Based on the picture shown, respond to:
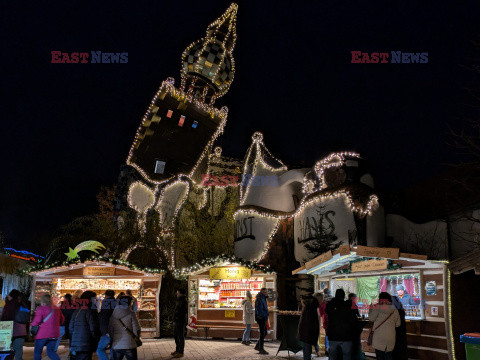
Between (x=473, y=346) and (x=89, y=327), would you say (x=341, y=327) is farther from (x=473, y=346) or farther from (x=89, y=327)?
(x=89, y=327)

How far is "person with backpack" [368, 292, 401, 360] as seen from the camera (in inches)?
328

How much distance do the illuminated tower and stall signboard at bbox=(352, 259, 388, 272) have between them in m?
18.6

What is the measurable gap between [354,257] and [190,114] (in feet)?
62.7

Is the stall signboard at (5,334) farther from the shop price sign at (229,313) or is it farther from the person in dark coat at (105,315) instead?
the shop price sign at (229,313)

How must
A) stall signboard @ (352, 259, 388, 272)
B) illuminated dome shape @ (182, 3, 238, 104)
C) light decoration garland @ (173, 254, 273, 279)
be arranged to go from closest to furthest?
stall signboard @ (352, 259, 388, 272), light decoration garland @ (173, 254, 273, 279), illuminated dome shape @ (182, 3, 238, 104)

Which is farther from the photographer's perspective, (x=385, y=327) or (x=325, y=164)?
(x=325, y=164)

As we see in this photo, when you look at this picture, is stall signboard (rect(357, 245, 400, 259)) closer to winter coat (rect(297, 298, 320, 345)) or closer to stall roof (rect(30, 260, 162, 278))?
winter coat (rect(297, 298, 320, 345))

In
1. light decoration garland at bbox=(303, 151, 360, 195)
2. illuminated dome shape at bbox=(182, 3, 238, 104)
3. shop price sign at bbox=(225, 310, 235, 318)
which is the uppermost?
illuminated dome shape at bbox=(182, 3, 238, 104)

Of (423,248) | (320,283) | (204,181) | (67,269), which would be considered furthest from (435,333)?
(204,181)

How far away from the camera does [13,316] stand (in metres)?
9.84

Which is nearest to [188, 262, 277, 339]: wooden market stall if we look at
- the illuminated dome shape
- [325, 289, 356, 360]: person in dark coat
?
[325, 289, 356, 360]: person in dark coat

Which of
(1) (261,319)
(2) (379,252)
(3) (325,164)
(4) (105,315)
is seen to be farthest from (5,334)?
(3) (325,164)

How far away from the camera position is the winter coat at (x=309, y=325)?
9.66 m

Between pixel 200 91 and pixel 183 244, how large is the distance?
972 cm
